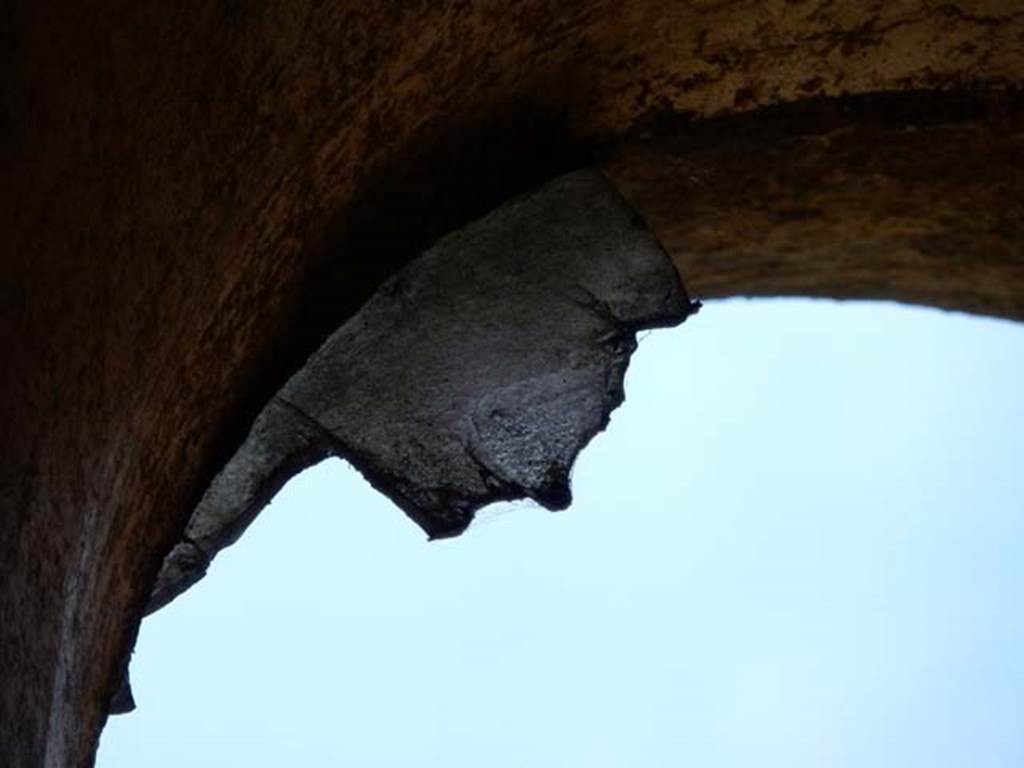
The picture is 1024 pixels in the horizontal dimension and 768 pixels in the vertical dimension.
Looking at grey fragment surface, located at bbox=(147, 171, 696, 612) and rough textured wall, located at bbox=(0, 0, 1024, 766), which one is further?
grey fragment surface, located at bbox=(147, 171, 696, 612)

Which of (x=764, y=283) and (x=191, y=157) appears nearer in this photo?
(x=191, y=157)

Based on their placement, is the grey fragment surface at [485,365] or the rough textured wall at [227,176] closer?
the rough textured wall at [227,176]

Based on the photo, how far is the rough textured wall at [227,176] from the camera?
5.36 feet

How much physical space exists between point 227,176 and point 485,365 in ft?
1.73

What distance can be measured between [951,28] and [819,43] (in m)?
0.17

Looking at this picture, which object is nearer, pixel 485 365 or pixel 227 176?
pixel 227 176

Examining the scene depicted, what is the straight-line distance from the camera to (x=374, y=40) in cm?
201

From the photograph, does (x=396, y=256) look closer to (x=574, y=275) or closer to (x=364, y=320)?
(x=364, y=320)

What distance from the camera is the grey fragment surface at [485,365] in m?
2.29

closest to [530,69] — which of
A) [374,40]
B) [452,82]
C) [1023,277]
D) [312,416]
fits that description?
[452,82]

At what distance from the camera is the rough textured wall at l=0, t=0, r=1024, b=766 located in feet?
5.36

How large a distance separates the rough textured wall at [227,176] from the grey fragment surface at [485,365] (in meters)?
0.05

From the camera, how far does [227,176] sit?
1914 millimetres

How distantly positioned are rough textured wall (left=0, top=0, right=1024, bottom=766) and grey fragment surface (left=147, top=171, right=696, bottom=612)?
5cm
